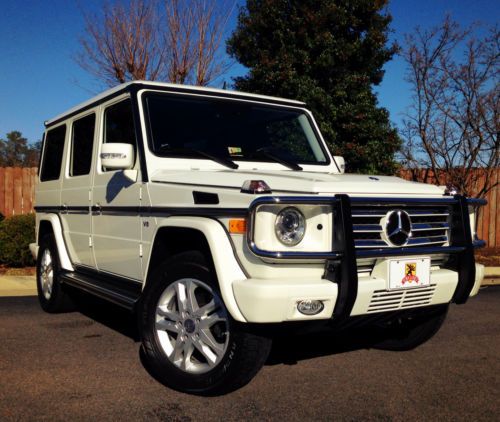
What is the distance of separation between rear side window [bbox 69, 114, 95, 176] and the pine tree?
7497 mm

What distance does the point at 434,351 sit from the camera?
15.2 ft

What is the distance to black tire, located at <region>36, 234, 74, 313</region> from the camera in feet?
19.3

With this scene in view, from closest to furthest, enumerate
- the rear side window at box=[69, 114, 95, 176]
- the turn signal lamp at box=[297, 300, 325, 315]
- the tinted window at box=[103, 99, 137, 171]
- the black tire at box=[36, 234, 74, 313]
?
1. the turn signal lamp at box=[297, 300, 325, 315]
2. the tinted window at box=[103, 99, 137, 171]
3. the rear side window at box=[69, 114, 95, 176]
4. the black tire at box=[36, 234, 74, 313]

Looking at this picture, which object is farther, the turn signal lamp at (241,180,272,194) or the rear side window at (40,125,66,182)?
the rear side window at (40,125,66,182)

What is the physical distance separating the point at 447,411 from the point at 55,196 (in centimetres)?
442

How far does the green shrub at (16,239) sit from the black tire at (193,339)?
6235 millimetres

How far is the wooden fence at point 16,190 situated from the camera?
12.6 metres

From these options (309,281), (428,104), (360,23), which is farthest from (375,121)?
(309,281)

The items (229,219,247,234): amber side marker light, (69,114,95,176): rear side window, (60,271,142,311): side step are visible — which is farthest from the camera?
(69,114,95,176): rear side window

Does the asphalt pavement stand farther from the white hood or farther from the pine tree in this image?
the pine tree

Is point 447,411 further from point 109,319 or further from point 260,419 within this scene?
point 109,319

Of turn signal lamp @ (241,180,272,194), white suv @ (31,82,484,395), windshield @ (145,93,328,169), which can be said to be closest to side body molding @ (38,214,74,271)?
white suv @ (31,82,484,395)

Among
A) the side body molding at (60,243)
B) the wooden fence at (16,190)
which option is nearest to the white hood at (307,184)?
the side body molding at (60,243)

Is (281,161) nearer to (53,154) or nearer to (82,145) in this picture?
(82,145)
